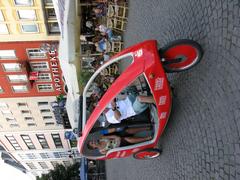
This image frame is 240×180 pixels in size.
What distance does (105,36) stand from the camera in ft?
42.7

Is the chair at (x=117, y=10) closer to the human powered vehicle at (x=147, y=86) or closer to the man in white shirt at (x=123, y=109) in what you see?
the human powered vehicle at (x=147, y=86)

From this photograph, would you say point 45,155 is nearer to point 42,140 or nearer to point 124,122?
point 42,140

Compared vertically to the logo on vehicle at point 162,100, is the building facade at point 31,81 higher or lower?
lower

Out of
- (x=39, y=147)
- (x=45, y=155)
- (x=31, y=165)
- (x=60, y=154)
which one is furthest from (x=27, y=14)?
(x=31, y=165)

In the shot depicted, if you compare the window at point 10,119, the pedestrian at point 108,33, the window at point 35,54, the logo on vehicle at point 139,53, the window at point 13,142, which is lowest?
the window at point 13,142

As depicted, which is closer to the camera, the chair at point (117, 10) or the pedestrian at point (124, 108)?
the pedestrian at point (124, 108)

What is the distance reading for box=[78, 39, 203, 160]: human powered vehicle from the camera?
20.0 feet

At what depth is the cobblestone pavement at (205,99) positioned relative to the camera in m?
5.05

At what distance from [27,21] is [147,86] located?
560 inches

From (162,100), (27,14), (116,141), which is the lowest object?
(27,14)

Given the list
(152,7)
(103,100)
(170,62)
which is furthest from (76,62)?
(170,62)

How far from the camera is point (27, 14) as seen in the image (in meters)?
19.0

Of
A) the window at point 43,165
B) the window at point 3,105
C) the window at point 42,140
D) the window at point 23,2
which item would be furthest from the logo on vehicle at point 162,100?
the window at point 43,165

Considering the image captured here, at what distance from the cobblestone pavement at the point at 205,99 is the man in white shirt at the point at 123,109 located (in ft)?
2.79
